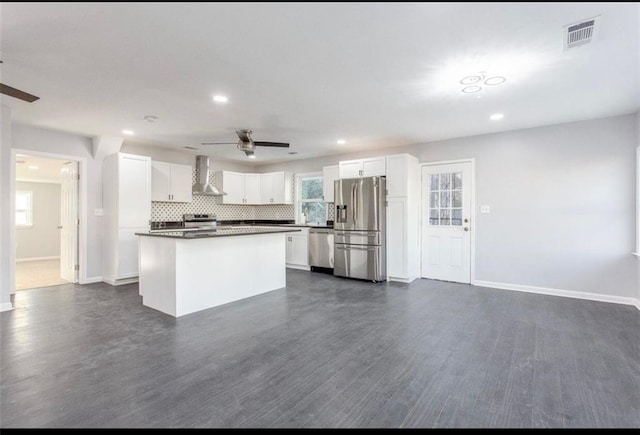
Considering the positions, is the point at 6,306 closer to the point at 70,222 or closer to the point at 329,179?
the point at 70,222

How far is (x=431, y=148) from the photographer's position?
551 centimetres

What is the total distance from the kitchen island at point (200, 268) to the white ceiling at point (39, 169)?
132 inches

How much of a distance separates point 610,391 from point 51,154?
7099 mm

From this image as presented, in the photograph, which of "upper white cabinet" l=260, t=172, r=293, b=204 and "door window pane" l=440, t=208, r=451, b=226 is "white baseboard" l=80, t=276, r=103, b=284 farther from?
"door window pane" l=440, t=208, r=451, b=226

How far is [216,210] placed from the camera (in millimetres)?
7281

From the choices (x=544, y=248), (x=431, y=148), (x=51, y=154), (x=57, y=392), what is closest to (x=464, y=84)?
(x=431, y=148)

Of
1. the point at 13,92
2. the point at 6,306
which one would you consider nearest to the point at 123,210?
the point at 6,306

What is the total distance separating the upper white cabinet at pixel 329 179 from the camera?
21.2 feet

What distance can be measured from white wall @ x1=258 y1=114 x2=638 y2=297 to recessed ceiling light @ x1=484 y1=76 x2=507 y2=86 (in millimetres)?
2112

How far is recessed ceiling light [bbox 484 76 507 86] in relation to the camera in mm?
2941

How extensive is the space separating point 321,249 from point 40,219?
26.0ft

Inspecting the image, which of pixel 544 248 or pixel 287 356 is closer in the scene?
pixel 287 356

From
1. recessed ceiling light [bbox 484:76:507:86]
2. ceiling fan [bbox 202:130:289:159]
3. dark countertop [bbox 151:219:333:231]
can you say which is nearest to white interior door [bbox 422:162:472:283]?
dark countertop [bbox 151:219:333:231]

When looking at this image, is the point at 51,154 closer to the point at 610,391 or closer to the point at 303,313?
the point at 303,313
